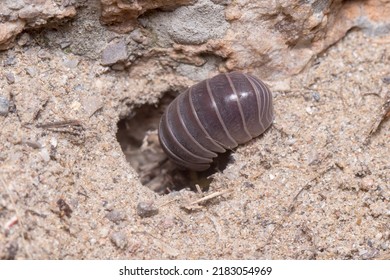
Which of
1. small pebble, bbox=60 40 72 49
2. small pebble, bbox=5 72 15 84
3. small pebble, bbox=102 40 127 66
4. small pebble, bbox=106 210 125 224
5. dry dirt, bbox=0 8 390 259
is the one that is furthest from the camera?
small pebble, bbox=102 40 127 66

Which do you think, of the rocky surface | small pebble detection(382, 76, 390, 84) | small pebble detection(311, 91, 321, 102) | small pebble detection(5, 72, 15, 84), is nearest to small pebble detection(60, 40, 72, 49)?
the rocky surface

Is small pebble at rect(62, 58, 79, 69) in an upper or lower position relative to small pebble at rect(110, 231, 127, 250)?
upper

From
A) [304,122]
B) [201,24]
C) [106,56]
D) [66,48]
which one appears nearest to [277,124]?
[304,122]

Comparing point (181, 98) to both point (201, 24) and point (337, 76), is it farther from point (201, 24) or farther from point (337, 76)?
point (337, 76)

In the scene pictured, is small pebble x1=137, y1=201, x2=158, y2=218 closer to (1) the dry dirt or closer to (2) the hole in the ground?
(1) the dry dirt

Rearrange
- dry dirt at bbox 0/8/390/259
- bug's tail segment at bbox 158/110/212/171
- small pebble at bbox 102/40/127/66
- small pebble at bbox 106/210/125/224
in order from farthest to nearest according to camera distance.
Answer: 1. bug's tail segment at bbox 158/110/212/171
2. small pebble at bbox 102/40/127/66
3. small pebble at bbox 106/210/125/224
4. dry dirt at bbox 0/8/390/259

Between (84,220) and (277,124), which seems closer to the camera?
(84,220)

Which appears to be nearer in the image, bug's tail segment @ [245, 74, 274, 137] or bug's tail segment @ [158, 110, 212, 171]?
bug's tail segment @ [245, 74, 274, 137]

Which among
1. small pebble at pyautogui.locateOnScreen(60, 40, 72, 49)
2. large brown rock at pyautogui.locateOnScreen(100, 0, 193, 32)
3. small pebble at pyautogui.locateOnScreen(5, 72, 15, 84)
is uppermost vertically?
large brown rock at pyautogui.locateOnScreen(100, 0, 193, 32)
